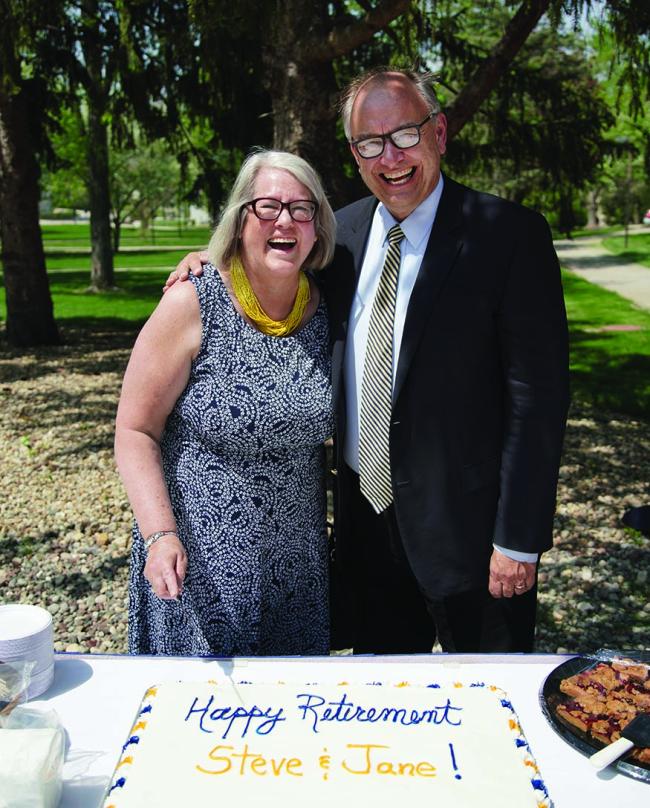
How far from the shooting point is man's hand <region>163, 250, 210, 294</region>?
2227mm

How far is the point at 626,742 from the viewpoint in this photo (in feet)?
4.91

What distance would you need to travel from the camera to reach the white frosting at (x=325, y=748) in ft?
4.66

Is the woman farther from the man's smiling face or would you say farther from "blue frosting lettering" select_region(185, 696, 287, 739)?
"blue frosting lettering" select_region(185, 696, 287, 739)

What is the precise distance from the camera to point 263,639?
2279mm

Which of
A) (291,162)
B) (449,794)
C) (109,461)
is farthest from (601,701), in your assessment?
(109,461)

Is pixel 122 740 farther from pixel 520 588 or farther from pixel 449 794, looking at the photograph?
pixel 520 588

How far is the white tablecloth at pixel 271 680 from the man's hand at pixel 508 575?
0.35 m

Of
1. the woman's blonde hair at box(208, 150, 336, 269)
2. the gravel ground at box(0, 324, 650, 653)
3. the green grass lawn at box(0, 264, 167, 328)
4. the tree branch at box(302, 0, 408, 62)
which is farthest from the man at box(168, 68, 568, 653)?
the green grass lawn at box(0, 264, 167, 328)

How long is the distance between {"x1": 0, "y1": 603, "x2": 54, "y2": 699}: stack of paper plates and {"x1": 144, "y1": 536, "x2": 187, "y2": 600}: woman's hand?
269mm

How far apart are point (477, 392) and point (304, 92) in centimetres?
412

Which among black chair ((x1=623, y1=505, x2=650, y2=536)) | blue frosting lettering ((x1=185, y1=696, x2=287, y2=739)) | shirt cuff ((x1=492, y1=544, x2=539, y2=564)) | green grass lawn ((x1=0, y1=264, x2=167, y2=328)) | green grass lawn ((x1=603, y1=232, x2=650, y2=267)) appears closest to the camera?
blue frosting lettering ((x1=185, y1=696, x2=287, y2=739))

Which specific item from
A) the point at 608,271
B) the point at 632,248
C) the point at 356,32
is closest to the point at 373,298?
the point at 356,32

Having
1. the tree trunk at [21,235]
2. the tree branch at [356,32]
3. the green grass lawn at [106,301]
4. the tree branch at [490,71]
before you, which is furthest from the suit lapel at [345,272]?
the green grass lawn at [106,301]

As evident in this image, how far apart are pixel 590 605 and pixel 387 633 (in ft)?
6.85
